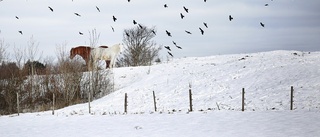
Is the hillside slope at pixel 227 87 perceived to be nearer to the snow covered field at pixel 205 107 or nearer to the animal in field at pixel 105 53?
the snow covered field at pixel 205 107

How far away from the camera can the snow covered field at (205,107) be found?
624 inches

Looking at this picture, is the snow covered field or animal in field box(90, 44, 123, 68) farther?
animal in field box(90, 44, 123, 68)

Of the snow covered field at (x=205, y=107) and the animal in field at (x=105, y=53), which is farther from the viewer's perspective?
the animal in field at (x=105, y=53)

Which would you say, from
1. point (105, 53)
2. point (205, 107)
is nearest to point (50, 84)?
point (105, 53)

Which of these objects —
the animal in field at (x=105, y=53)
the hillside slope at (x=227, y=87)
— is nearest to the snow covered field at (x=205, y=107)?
the hillside slope at (x=227, y=87)

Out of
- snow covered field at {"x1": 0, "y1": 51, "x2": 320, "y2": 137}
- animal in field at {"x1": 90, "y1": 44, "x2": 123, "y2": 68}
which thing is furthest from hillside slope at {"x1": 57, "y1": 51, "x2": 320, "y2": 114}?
animal in field at {"x1": 90, "y1": 44, "x2": 123, "y2": 68}

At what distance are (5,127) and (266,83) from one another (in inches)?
728

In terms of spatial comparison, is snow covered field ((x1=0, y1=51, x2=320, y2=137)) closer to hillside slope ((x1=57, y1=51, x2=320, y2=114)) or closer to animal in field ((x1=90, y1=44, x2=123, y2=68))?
hillside slope ((x1=57, y1=51, x2=320, y2=114))

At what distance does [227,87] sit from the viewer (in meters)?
27.7

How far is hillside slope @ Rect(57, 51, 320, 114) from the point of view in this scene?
22.6 m

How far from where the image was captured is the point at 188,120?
720 inches

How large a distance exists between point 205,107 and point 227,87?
5.31 m

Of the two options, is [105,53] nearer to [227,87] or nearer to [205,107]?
[227,87]

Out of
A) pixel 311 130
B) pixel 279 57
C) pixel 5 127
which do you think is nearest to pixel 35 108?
pixel 5 127
